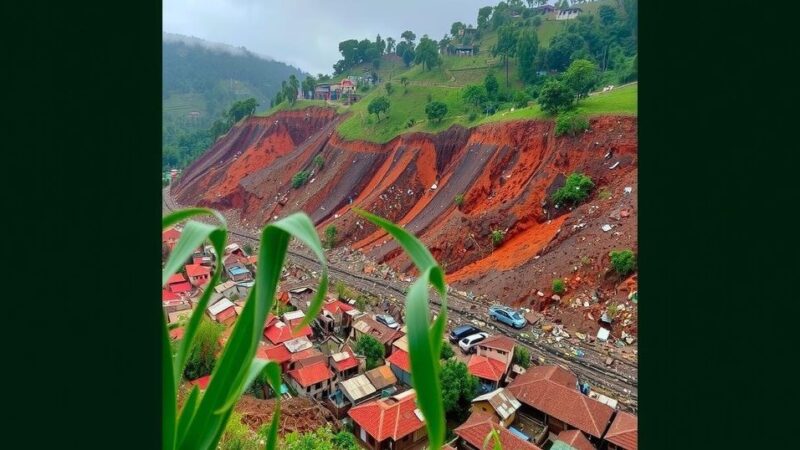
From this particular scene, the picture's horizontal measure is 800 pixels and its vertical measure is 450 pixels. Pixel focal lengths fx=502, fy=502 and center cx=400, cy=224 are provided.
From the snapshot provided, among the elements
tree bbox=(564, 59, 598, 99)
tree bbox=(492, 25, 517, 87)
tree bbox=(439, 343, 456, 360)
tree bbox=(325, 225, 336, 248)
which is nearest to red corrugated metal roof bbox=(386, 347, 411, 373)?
tree bbox=(439, 343, 456, 360)

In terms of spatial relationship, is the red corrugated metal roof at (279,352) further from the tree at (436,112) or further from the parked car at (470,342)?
the tree at (436,112)

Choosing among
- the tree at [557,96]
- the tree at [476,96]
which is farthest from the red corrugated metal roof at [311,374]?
the tree at [476,96]

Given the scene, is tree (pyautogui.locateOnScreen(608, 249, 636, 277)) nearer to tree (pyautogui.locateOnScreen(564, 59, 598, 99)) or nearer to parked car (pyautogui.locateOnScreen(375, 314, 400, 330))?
parked car (pyautogui.locateOnScreen(375, 314, 400, 330))
